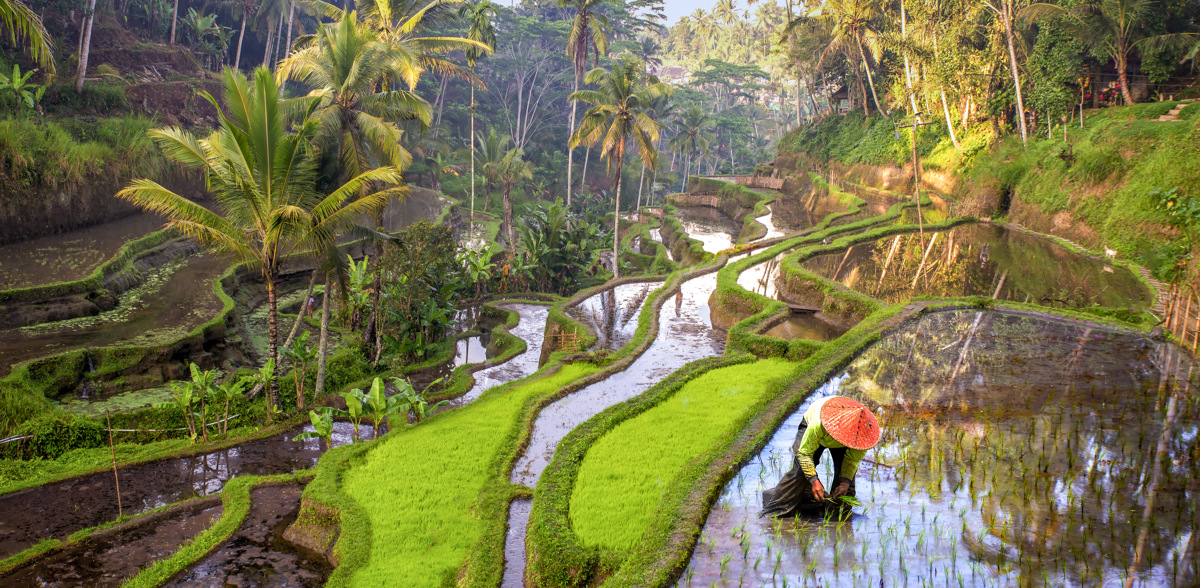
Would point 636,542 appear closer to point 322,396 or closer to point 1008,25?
point 322,396

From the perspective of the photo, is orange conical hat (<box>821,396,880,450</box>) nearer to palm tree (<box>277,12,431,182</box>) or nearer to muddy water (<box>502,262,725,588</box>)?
muddy water (<box>502,262,725,588</box>)

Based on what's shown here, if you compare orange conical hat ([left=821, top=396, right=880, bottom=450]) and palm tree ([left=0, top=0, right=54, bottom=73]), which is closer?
orange conical hat ([left=821, top=396, right=880, bottom=450])

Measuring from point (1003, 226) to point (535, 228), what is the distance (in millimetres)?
17422

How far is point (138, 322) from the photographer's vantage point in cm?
1644

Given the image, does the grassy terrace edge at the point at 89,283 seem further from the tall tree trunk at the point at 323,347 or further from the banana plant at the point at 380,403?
the banana plant at the point at 380,403

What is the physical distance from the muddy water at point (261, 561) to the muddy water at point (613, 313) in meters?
7.76

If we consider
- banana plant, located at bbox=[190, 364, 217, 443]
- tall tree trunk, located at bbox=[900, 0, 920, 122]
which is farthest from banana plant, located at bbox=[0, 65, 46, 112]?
tall tree trunk, located at bbox=[900, 0, 920, 122]

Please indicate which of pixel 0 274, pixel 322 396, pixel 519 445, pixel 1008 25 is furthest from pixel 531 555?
pixel 1008 25

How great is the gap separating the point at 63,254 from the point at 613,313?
1580 centimetres

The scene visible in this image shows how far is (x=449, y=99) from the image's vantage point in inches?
2299

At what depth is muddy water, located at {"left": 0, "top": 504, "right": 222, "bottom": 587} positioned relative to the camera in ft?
26.3

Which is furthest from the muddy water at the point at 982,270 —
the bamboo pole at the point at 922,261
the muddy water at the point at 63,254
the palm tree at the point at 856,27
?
the muddy water at the point at 63,254

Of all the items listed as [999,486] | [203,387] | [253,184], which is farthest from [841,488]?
[203,387]

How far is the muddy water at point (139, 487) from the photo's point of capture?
9398 mm
